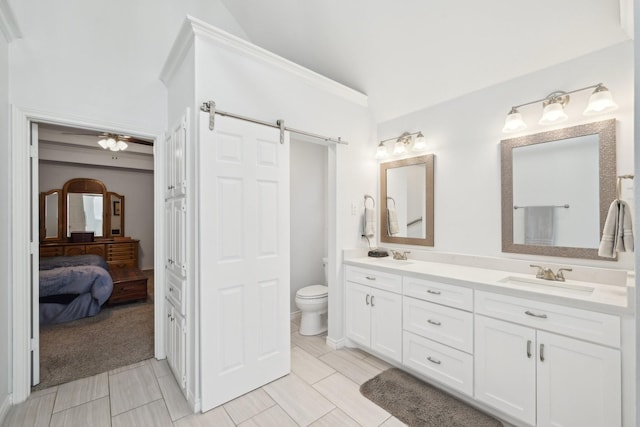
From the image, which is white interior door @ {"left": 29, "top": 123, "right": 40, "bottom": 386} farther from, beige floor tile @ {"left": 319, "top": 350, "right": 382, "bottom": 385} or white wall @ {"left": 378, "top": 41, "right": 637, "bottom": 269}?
white wall @ {"left": 378, "top": 41, "right": 637, "bottom": 269}

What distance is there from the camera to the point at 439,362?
2.04m

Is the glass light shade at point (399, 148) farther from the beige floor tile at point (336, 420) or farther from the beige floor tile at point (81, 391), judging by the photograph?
the beige floor tile at point (81, 391)

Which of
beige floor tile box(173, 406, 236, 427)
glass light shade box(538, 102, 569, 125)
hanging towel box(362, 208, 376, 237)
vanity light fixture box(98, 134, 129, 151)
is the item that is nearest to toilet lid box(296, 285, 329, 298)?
hanging towel box(362, 208, 376, 237)

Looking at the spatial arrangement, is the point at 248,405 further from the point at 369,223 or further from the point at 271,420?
the point at 369,223

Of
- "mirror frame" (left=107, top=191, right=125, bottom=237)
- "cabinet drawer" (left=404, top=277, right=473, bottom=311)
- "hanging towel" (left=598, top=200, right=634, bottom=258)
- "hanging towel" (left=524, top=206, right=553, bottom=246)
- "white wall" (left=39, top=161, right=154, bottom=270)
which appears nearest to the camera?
"hanging towel" (left=598, top=200, right=634, bottom=258)

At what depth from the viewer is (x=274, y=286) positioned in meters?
2.25

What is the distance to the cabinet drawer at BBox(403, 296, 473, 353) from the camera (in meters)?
1.91

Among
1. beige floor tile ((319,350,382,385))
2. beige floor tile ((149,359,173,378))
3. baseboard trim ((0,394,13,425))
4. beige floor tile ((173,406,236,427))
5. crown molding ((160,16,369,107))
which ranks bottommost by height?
beige floor tile ((149,359,173,378))

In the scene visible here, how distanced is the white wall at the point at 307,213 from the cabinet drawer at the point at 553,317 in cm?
230

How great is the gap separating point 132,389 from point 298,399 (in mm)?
1306

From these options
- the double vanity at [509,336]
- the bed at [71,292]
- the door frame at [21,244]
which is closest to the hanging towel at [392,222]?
the double vanity at [509,336]

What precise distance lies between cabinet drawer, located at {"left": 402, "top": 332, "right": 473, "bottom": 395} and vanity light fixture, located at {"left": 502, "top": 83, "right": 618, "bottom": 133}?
173 cm

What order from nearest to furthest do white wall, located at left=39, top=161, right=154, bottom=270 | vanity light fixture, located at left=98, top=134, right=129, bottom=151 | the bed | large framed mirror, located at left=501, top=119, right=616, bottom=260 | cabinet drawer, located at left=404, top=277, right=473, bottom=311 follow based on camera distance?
large framed mirror, located at left=501, top=119, right=616, bottom=260, cabinet drawer, located at left=404, top=277, right=473, bottom=311, the bed, vanity light fixture, located at left=98, top=134, right=129, bottom=151, white wall, located at left=39, top=161, right=154, bottom=270

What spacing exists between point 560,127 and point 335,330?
2.53m
